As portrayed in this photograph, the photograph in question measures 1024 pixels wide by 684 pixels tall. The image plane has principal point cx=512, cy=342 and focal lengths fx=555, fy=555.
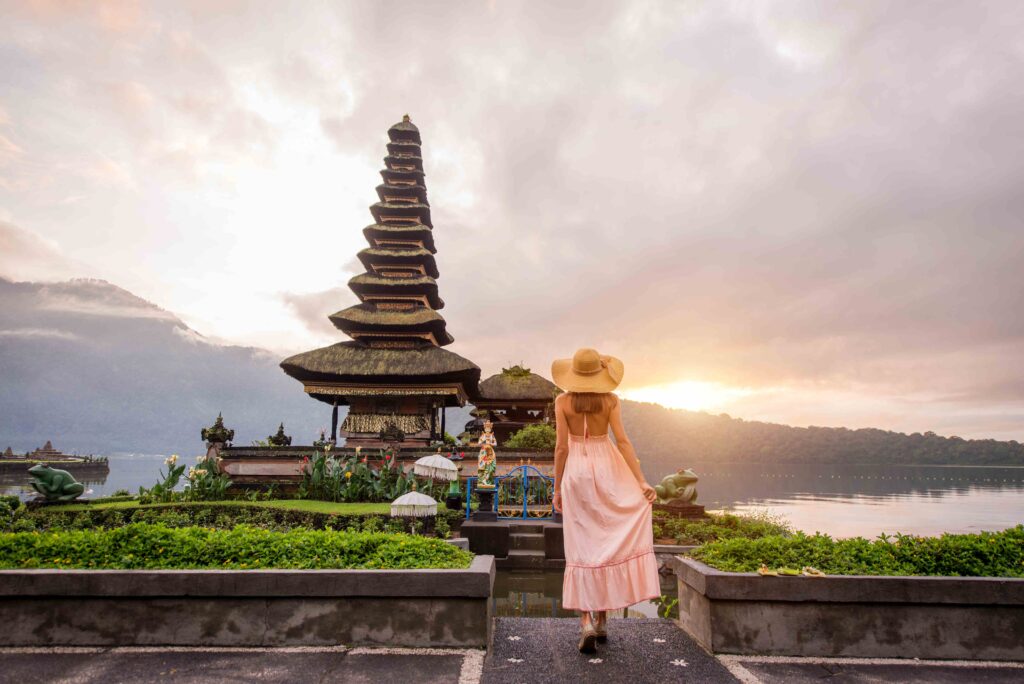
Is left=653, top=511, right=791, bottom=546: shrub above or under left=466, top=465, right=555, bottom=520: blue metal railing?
under

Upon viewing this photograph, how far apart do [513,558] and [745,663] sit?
751cm

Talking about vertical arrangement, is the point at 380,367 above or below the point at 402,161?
below

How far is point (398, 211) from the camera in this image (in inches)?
1135

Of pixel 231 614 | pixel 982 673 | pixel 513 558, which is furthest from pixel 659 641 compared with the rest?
pixel 513 558

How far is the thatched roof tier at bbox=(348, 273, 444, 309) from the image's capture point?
86.8ft

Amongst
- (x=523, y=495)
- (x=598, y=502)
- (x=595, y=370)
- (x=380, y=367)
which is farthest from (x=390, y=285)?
(x=598, y=502)

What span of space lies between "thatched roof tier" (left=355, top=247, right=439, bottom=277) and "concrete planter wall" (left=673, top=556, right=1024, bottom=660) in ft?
81.3

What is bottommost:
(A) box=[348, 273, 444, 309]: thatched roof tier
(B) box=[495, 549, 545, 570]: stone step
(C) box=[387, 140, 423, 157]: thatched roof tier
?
(B) box=[495, 549, 545, 570]: stone step

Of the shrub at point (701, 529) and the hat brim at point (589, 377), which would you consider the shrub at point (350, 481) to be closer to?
the shrub at point (701, 529)

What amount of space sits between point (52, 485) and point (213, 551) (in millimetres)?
13540

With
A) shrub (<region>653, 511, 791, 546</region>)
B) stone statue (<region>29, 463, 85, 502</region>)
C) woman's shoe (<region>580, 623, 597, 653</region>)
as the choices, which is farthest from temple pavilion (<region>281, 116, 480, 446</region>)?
woman's shoe (<region>580, 623, 597, 653</region>)

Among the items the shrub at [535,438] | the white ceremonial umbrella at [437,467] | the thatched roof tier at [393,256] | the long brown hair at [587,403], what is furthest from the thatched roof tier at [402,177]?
the long brown hair at [587,403]

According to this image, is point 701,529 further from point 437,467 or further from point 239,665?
point 239,665

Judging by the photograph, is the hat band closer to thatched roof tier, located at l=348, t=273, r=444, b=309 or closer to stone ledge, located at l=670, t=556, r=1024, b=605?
stone ledge, located at l=670, t=556, r=1024, b=605
